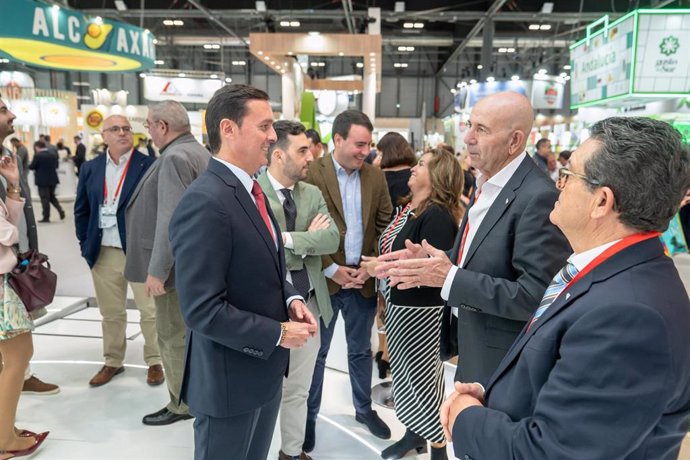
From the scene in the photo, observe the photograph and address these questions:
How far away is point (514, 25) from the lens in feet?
57.1

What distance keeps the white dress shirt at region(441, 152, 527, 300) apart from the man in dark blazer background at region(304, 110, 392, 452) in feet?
3.18

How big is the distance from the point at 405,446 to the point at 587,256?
2004 millimetres

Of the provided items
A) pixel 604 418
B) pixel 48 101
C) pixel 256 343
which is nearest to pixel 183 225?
pixel 256 343

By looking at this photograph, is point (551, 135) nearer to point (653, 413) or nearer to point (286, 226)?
point (286, 226)

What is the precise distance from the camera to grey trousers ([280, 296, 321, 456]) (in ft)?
8.15

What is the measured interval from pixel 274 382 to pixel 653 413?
3.91 feet

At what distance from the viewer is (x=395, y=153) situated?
4113 millimetres


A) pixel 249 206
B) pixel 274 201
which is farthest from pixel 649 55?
pixel 249 206

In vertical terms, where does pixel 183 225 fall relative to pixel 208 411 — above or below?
above

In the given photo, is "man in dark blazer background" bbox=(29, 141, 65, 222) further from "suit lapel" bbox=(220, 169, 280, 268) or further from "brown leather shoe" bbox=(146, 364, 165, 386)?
"suit lapel" bbox=(220, 169, 280, 268)

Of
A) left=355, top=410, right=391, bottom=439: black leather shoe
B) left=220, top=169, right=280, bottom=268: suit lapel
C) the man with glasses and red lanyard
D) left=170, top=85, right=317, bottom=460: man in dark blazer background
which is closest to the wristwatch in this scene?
left=170, top=85, right=317, bottom=460: man in dark blazer background

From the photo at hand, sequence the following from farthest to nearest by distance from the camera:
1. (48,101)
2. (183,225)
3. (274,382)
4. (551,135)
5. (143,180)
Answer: (48,101) < (551,135) < (143,180) < (274,382) < (183,225)

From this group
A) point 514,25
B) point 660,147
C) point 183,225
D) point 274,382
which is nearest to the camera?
point 660,147

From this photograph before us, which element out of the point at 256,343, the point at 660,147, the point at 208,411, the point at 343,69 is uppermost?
the point at 343,69
